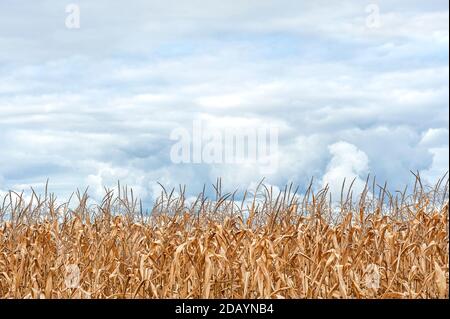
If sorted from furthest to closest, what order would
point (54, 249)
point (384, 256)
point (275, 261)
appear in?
1. point (54, 249)
2. point (384, 256)
3. point (275, 261)

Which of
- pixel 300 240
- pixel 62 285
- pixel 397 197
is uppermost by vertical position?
pixel 397 197

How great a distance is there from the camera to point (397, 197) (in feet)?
34.7

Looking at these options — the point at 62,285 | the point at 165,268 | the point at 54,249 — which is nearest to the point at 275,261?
the point at 165,268

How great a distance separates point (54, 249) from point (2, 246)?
0.97 metres

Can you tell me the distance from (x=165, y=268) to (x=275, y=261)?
4.43ft

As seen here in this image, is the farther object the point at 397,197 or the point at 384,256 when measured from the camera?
the point at 397,197

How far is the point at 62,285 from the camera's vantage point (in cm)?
837
